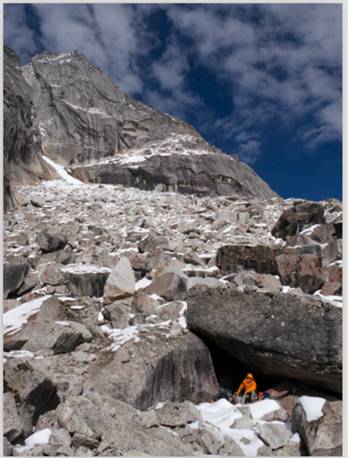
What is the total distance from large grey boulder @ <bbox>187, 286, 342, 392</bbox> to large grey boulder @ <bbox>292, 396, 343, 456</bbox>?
1054 mm

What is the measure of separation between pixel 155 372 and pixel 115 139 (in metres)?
67.2

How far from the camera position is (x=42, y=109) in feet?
234

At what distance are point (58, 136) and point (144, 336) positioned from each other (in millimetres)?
64690

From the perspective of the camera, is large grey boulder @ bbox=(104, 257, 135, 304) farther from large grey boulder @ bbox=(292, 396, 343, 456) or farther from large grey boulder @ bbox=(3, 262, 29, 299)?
large grey boulder @ bbox=(292, 396, 343, 456)

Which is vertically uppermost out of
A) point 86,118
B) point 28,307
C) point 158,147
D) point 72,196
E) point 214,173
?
point 86,118

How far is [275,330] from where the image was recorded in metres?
7.54

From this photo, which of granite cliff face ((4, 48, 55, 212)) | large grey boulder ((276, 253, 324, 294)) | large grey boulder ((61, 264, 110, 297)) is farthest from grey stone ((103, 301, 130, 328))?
granite cliff face ((4, 48, 55, 212))

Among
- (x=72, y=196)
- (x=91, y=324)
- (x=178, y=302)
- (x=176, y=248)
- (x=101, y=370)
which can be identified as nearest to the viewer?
(x=101, y=370)

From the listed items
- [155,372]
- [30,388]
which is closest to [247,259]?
[155,372]

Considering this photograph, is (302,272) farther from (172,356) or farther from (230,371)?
(172,356)

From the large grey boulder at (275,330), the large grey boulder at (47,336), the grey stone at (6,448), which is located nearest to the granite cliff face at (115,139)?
the large grey boulder at (47,336)

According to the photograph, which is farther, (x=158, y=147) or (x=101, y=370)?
(x=158, y=147)

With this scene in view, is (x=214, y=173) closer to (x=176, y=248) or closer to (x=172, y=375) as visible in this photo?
(x=176, y=248)

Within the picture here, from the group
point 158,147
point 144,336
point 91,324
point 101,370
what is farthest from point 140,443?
point 158,147
